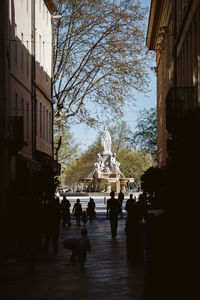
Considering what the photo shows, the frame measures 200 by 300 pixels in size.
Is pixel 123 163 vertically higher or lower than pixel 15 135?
higher

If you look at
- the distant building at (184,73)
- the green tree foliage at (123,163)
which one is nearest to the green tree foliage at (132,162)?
the green tree foliage at (123,163)

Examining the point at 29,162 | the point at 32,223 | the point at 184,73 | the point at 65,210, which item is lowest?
the point at 32,223

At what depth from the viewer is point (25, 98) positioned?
3716 centimetres

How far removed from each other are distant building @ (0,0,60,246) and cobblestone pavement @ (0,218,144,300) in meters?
7.56

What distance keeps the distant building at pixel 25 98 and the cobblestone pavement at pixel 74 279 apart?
7.56 meters

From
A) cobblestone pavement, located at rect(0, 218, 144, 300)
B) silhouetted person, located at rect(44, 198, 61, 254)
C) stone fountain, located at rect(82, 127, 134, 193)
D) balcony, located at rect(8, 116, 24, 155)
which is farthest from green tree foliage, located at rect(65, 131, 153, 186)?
cobblestone pavement, located at rect(0, 218, 144, 300)

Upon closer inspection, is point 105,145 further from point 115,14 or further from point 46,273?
point 46,273

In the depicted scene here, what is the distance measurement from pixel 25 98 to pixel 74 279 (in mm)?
23752

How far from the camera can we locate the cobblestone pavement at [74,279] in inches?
468

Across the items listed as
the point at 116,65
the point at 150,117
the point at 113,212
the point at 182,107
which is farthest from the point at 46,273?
the point at 150,117

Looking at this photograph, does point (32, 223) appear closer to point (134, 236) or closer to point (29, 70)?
point (134, 236)

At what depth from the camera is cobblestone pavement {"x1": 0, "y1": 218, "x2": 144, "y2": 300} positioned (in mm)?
11898

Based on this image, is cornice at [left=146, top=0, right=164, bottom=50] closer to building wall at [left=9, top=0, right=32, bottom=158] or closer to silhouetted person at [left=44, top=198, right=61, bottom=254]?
building wall at [left=9, top=0, right=32, bottom=158]

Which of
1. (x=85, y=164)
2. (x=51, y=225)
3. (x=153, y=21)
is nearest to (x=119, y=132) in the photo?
(x=85, y=164)
